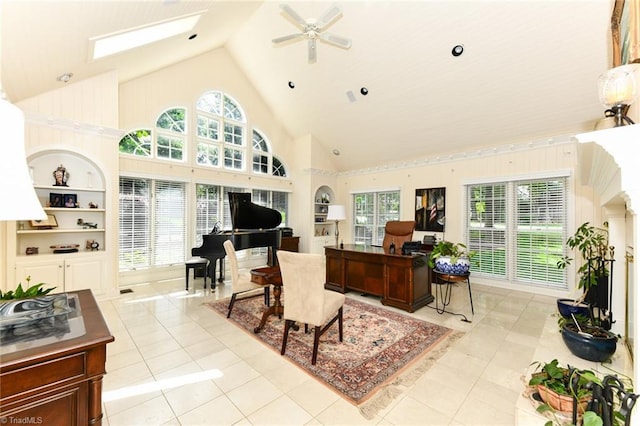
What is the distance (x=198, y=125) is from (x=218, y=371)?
18.8 ft

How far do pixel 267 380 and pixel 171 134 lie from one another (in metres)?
5.71

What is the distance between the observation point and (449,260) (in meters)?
3.80

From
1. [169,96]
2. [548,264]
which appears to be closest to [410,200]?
[548,264]

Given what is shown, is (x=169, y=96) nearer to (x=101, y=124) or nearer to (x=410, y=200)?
(x=101, y=124)

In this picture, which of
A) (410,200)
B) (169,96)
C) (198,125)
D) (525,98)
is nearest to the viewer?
(525,98)

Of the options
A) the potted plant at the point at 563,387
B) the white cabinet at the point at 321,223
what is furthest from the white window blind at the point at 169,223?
the potted plant at the point at 563,387

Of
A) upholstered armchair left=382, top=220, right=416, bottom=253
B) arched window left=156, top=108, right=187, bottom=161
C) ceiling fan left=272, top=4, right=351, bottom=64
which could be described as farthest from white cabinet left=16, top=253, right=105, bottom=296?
upholstered armchair left=382, top=220, right=416, bottom=253

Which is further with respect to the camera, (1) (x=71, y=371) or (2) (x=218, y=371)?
(2) (x=218, y=371)

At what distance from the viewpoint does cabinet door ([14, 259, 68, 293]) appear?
13.1 feet

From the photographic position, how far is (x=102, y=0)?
2574 millimetres

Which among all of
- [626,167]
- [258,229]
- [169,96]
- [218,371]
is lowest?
[218,371]

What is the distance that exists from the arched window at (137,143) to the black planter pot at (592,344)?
23.5ft

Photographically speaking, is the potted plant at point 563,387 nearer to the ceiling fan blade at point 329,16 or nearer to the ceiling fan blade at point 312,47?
the ceiling fan blade at point 329,16

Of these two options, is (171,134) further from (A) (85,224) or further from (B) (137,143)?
(A) (85,224)
